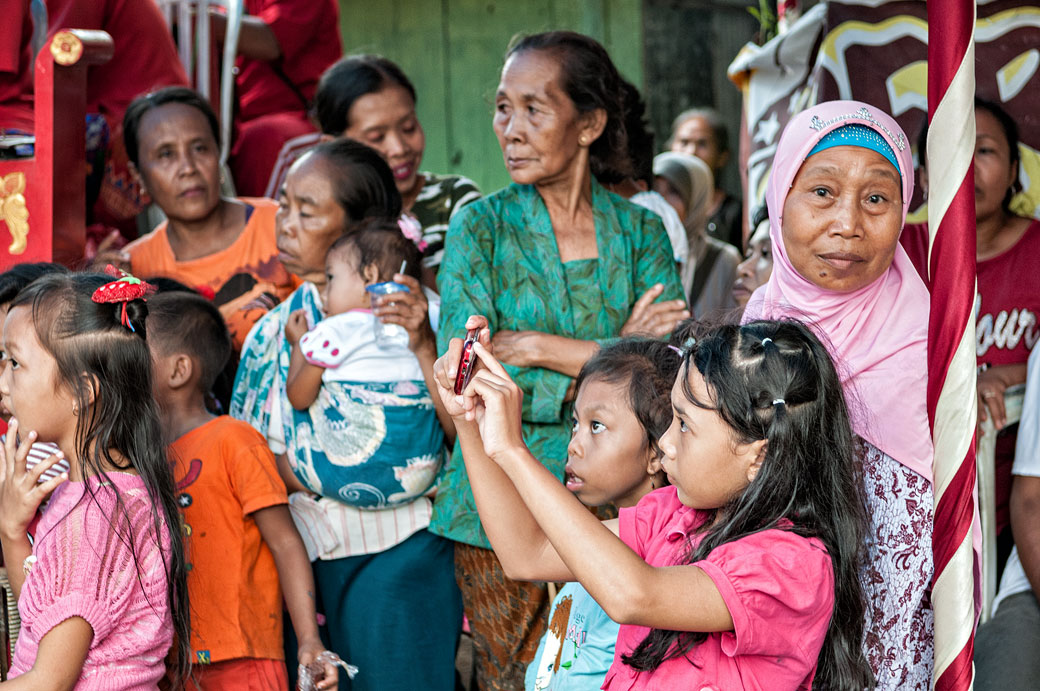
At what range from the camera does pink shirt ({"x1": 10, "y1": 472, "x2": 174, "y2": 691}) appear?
212 centimetres

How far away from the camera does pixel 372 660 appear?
9.39 feet

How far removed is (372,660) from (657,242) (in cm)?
131

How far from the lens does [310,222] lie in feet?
10.4

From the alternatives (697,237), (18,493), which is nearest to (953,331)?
(18,493)

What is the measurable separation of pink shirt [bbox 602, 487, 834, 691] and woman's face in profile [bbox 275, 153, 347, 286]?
1695 millimetres

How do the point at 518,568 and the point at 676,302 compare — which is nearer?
the point at 518,568

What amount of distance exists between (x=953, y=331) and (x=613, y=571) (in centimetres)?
77

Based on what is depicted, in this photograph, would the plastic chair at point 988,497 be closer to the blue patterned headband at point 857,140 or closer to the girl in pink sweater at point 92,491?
the blue patterned headband at point 857,140

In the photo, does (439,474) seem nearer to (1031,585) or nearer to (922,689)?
(922,689)

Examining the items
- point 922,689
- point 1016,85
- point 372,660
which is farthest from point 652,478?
point 1016,85

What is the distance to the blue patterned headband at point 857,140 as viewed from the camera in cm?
222

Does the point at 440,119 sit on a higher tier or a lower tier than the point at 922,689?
higher

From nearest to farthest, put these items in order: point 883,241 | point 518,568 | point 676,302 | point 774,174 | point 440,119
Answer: point 518,568
point 883,241
point 774,174
point 676,302
point 440,119

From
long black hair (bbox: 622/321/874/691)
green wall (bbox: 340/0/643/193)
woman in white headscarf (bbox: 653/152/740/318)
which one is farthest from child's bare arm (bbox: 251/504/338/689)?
green wall (bbox: 340/0/643/193)
